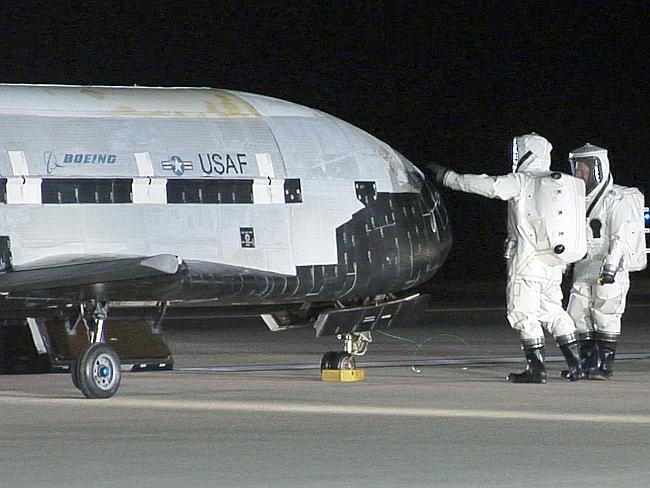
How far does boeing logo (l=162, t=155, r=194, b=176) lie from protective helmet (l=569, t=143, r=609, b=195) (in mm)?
5090

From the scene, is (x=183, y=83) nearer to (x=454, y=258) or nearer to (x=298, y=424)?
(x=454, y=258)

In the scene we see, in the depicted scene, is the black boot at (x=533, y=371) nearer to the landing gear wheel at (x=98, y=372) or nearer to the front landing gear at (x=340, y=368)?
the front landing gear at (x=340, y=368)

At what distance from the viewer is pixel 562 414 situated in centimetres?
1596

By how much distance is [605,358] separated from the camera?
20.6m

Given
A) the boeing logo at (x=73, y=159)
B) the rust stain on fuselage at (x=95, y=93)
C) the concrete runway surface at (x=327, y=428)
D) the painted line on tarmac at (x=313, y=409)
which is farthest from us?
the rust stain on fuselage at (x=95, y=93)

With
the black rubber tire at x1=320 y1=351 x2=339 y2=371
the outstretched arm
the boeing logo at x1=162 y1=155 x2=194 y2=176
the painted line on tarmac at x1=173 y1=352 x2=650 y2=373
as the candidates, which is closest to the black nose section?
the outstretched arm

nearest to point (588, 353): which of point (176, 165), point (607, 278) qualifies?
point (607, 278)

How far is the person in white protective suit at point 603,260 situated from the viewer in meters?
20.6

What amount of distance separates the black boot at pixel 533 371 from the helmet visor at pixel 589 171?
220 cm

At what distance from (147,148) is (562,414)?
4998mm

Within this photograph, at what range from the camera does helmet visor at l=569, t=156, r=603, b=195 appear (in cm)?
2103

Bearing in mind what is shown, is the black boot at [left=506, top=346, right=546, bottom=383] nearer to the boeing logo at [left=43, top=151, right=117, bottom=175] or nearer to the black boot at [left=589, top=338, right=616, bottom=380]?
the black boot at [left=589, top=338, right=616, bottom=380]

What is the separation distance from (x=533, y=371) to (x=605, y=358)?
1.18 meters

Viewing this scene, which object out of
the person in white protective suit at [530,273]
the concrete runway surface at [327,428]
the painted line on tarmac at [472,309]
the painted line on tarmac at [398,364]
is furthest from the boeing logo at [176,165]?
the painted line on tarmac at [472,309]
